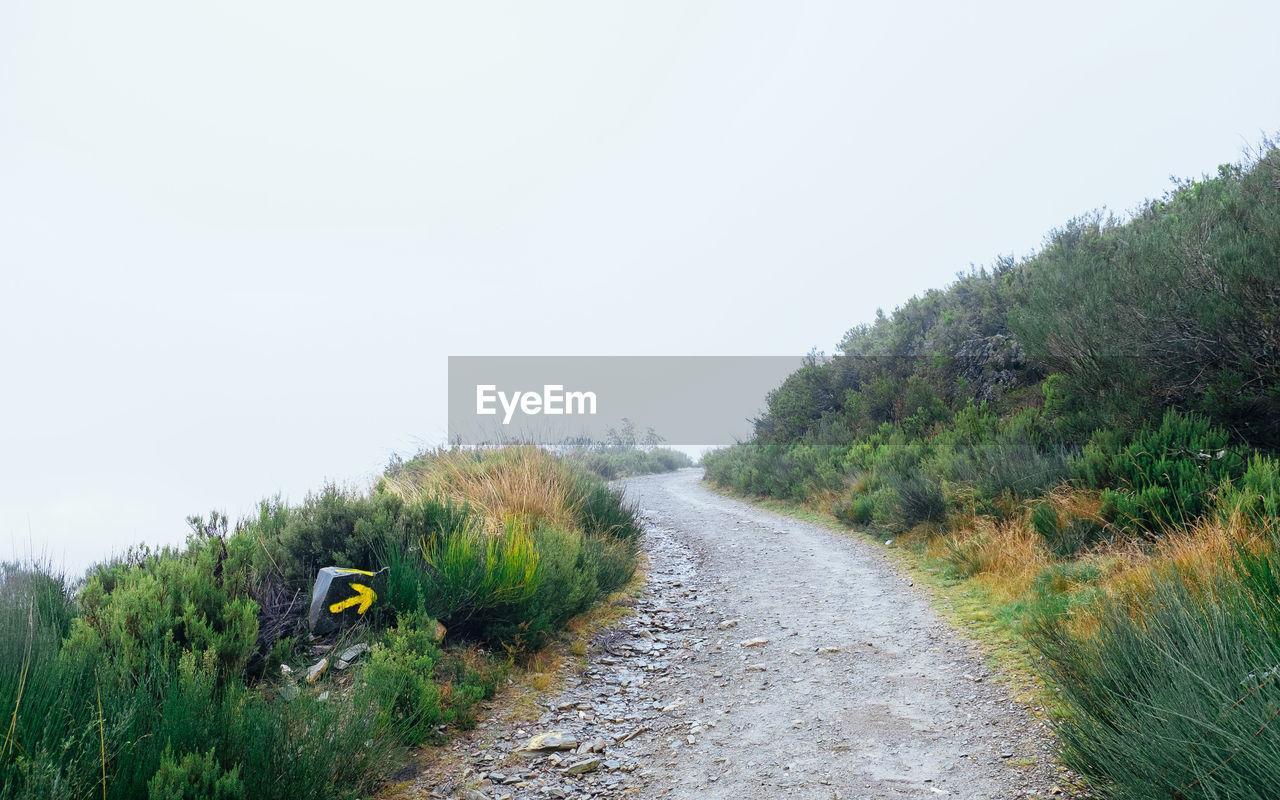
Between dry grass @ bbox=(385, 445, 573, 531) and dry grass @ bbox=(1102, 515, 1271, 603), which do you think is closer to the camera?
dry grass @ bbox=(1102, 515, 1271, 603)

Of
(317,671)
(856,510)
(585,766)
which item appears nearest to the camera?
(585,766)

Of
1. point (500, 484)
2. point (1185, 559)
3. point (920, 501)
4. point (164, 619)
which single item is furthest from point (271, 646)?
point (920, 501)

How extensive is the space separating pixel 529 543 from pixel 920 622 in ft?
12.4

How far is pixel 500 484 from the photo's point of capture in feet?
30.2

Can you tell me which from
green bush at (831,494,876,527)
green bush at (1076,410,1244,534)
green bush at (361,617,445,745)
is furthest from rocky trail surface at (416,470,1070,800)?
green bush at (831,494,876,527)

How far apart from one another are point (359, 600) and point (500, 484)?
394 centimetres

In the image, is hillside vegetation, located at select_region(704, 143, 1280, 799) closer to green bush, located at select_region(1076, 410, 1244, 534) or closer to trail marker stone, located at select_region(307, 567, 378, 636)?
green bush, located at select_region(1076, 410, 1244, 534)

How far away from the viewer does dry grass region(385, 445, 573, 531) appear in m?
8.52

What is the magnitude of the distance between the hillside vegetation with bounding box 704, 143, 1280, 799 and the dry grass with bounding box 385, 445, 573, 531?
5.06m

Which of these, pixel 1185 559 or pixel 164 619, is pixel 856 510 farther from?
pixel 164 619

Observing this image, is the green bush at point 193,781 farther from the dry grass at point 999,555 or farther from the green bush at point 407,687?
the dry grass at point 999,555

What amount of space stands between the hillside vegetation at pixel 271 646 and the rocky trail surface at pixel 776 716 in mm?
602

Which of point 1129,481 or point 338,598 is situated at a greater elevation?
point 1129,481

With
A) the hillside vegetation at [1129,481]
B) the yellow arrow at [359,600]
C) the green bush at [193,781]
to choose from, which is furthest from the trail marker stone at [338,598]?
the hillside vegetation at [1129,481]
